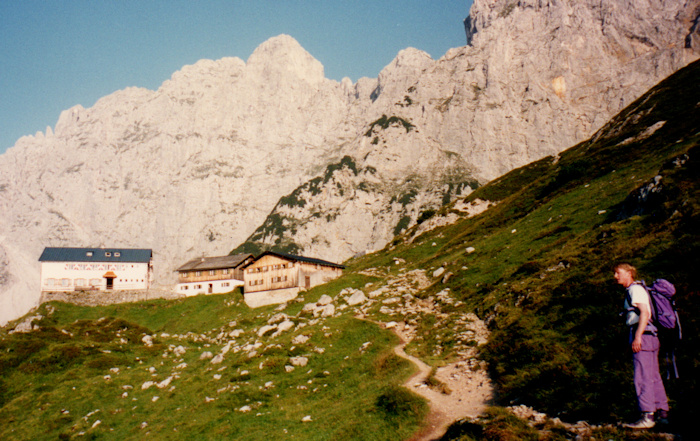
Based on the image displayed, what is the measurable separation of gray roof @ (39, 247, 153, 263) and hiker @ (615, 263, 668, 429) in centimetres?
9997

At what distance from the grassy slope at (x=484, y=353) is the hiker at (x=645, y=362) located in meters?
0.60

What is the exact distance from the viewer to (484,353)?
21391 millimetres

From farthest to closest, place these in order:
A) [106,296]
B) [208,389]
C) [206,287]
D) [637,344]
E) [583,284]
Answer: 1. [206,287]
2. [106,296]
3. [208,389]
4. [583,284]
5. [637,344]

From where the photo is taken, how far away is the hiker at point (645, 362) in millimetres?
9875

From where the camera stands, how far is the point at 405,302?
38031 mm

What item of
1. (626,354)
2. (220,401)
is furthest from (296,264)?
(626,354)

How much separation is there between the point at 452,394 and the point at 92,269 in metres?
95.7

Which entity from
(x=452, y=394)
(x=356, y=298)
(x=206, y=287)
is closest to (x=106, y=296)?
(x=206, y=287)

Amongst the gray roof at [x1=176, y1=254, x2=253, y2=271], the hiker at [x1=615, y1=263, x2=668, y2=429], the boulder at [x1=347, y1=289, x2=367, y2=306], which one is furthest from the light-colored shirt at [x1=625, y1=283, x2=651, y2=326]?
the gray roof at [x1=176, y1=254, x2=253, y2=271]

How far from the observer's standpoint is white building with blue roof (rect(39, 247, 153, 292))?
86.7m

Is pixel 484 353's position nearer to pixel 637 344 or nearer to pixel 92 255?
pixel 637 344

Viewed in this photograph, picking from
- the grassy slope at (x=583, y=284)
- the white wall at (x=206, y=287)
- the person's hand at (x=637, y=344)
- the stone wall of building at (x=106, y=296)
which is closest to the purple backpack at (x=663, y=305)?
the person's hand at (x=637, y=344)

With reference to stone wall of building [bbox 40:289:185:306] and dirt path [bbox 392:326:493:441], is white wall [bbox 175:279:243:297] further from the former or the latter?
dirt path [bbox 392:326:493:441]

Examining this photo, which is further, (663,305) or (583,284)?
(583,284)
